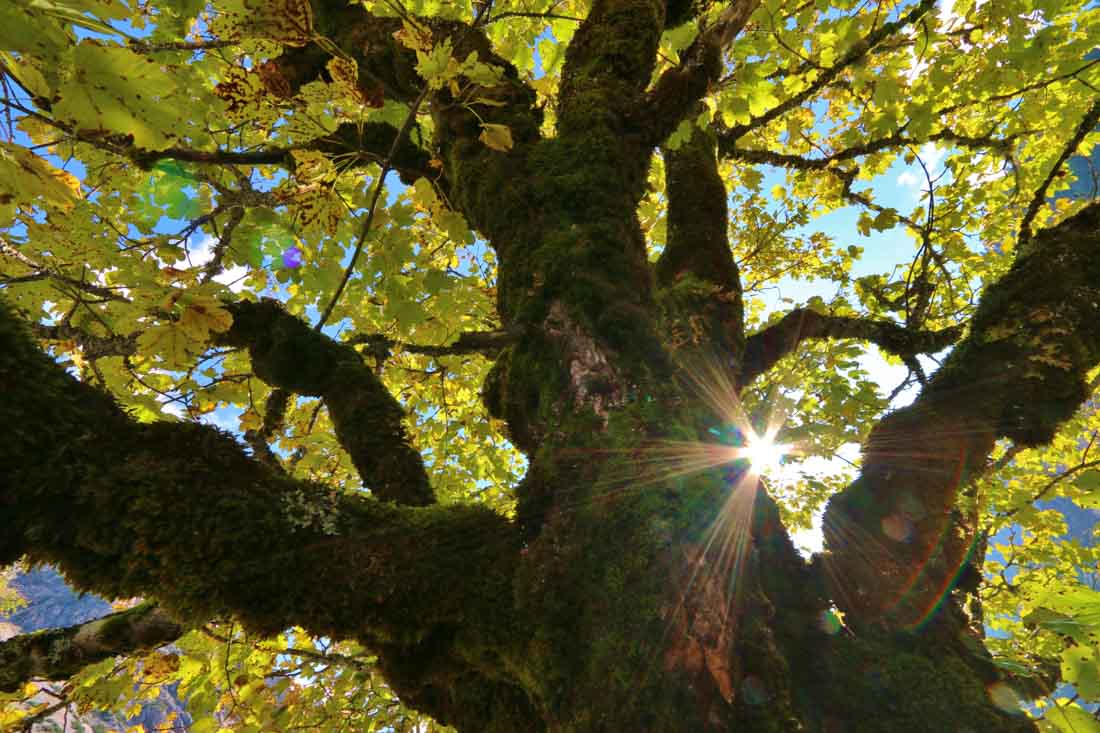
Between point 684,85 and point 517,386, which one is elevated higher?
point 684,85

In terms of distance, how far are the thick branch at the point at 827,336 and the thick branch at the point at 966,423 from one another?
2.67 ft

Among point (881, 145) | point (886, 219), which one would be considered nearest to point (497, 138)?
point (881, 145)

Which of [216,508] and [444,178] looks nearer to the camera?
[216,508]

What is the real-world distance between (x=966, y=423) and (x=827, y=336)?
124 cm

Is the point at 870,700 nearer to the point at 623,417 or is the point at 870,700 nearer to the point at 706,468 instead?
the point at 706,468

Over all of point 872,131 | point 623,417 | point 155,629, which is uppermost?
point 872,131

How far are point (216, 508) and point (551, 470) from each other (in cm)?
108

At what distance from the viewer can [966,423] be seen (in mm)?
2664

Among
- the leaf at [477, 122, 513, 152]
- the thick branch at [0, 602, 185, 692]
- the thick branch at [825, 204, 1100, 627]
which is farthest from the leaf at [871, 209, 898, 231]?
the thick branch at [0, 602, 185, 692]

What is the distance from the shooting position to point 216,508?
151 cm

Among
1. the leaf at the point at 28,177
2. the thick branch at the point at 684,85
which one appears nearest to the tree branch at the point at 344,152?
the thick branch at the point at 684,85

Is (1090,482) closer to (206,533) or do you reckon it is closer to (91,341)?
(206,533)

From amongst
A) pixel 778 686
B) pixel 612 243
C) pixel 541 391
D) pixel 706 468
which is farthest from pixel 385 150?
pixel 778 686

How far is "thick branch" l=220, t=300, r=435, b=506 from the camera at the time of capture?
264cm
